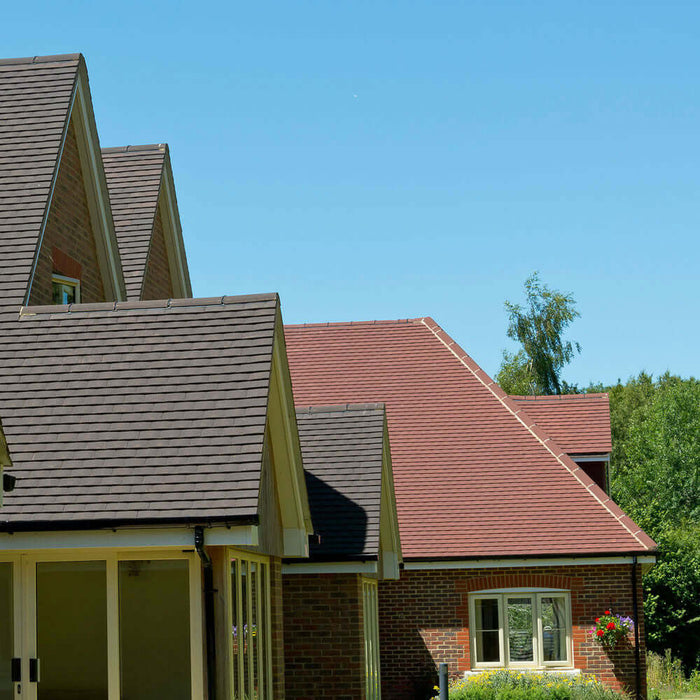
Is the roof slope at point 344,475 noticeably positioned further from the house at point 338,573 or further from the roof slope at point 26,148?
the roof slope at point 26,148

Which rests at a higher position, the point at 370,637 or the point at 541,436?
the point at 541,436

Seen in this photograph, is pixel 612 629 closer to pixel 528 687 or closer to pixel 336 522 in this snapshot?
pixel 528 687

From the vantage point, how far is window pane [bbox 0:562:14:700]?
10.6 m

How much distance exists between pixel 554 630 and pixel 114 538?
14.3 meters

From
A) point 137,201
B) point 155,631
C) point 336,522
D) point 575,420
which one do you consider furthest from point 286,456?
point 575,420

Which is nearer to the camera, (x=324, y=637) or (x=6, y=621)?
(x=6, y=621)

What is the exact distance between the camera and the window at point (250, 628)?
11.2 m

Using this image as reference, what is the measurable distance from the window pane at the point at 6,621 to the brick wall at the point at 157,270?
9.04 meters

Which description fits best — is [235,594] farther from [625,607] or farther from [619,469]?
[619,469]

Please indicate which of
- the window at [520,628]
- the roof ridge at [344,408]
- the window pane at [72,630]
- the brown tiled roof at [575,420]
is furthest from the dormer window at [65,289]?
the brown tiled roof at [575,420]

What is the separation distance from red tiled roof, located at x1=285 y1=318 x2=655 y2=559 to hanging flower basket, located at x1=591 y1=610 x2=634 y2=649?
1338 millimetres

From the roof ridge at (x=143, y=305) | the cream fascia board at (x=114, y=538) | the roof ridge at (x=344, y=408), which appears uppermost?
the roof ridge at (x=143, y=305)

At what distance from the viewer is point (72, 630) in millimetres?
10562

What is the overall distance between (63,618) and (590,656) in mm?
14186
